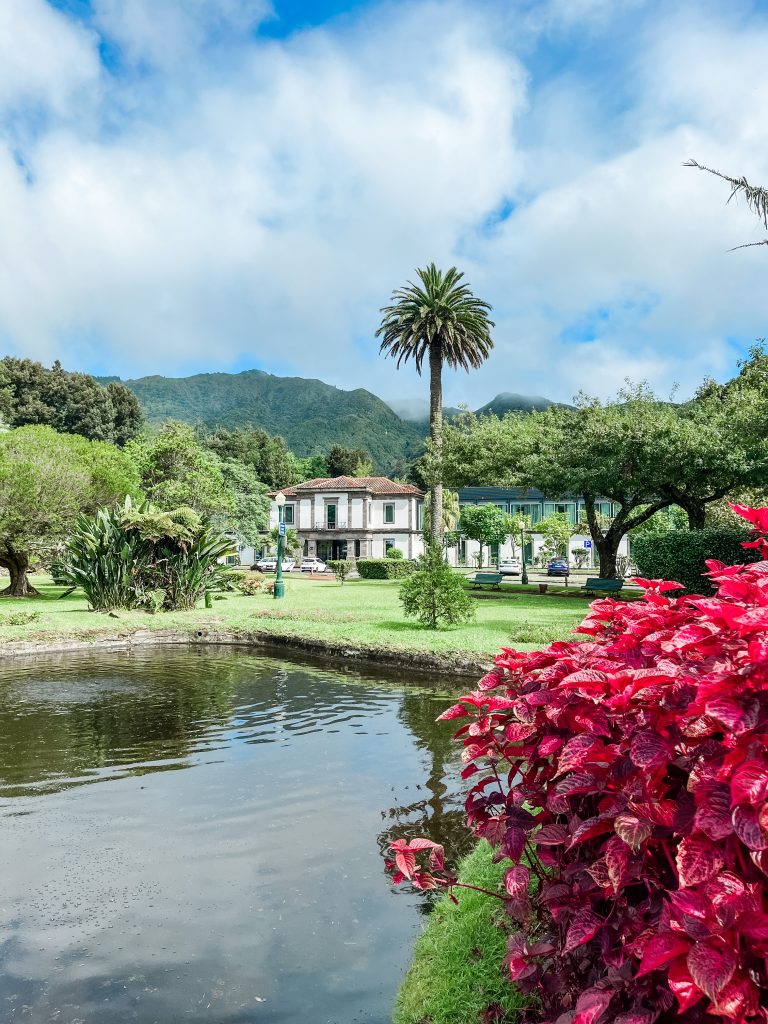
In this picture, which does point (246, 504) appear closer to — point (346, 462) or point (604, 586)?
point (346, 462)

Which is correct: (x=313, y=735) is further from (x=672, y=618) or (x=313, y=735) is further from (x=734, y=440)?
(x=734, y=440)

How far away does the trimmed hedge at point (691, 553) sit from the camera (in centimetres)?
1938

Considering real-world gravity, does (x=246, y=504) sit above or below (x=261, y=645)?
above

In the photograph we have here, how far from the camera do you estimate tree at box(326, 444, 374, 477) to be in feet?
281

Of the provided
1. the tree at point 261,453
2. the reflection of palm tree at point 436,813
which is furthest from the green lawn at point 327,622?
the tree at point 261,453

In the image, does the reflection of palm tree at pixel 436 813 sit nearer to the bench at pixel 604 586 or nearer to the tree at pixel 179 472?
the bench at pixel 604 586

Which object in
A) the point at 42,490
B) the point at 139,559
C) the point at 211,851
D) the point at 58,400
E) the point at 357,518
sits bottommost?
the point at 211,851

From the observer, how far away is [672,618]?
2492mm

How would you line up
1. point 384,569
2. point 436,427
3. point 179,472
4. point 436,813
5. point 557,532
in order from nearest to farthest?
point 436,813, point 436,427, point 384,569, point 179,472, point 557,532

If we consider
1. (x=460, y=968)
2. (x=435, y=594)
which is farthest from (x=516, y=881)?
(x=435, y=594)

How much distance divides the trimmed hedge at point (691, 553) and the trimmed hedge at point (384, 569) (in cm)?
1557

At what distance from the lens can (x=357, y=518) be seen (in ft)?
198

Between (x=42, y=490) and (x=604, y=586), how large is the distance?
18417 mm

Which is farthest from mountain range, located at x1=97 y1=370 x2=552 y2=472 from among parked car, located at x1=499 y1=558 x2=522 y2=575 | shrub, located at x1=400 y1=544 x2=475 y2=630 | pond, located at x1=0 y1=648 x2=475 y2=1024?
pond, located at x1=0 y1=648 x2=475 y2=1024
